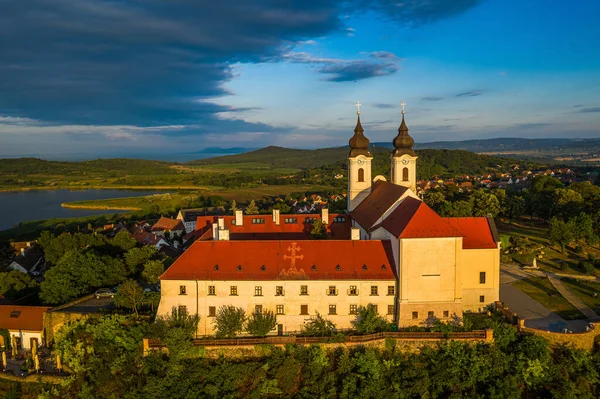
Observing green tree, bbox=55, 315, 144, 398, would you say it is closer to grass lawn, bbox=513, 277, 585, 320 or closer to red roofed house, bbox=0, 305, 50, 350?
red roofed house, bbox=0, 305, 50, 350

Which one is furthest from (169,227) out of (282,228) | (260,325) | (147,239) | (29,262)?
(260,325)

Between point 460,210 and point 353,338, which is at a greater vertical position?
point 460,210

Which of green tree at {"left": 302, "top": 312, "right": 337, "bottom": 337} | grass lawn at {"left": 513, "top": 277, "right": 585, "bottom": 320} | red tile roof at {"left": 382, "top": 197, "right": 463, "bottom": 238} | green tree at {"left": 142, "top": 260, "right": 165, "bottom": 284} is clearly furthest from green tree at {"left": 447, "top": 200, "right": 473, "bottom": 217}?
green tree at {"left": 142, "top": 260, "right": 165, "bottom": 284}

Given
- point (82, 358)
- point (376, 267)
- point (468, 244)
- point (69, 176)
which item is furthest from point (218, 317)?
point (69, 176)

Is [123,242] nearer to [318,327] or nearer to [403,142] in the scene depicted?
[318,327]

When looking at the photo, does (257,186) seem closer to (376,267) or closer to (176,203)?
(176,203)

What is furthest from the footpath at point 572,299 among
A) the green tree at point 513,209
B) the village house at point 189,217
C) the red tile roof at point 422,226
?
the village house at point 189,217
